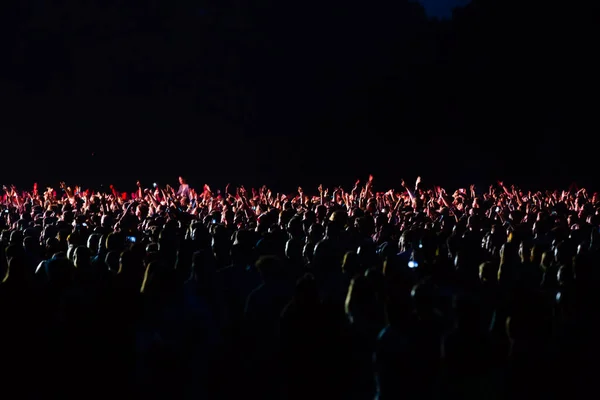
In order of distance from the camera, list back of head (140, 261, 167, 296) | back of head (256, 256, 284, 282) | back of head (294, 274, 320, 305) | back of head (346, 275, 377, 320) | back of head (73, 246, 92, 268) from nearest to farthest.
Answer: back of head (294, 274, 320, 305) → back of head (346, 275, 377, 320) → back of head (140, 261, 167, 296) → back of head (256, 256, 284, 282) → back of head (73, 246, 92, 268)

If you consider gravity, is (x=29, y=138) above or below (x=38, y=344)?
above

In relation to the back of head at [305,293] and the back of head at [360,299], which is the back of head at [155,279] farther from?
the back of head at [360,299]

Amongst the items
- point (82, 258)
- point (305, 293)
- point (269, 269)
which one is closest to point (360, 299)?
point (305, 293)

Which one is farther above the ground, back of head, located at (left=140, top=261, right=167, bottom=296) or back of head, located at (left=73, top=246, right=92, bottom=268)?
back of head, located at (left=73, top=246, right=92, bottom=268)

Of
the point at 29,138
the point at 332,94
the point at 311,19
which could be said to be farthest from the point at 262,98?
the point at 29,138

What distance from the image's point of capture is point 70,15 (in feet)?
94.4

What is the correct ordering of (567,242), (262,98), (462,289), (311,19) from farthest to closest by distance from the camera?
(311,19) < (262,98) < (567,242) < (462,289)

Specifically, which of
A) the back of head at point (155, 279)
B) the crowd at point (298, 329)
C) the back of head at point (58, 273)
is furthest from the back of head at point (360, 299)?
the back of head at point (58, 273)

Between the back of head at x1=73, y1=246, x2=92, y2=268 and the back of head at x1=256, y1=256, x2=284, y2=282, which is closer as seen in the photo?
the back of head at x1=256, y1=256, x2=284, y2=282

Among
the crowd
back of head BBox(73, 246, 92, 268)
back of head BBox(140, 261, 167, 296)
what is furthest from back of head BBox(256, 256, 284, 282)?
back of head BBox(73, 246, 92, 268)

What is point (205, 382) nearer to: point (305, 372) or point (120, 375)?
point (120, 375)

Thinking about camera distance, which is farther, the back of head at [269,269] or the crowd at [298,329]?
the back of head at [269,269]

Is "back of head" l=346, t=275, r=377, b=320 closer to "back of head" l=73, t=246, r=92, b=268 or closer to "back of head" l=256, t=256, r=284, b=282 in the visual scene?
"back of head" l=256, t=256, r=284, b=282

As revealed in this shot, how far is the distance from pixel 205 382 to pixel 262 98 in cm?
2552
